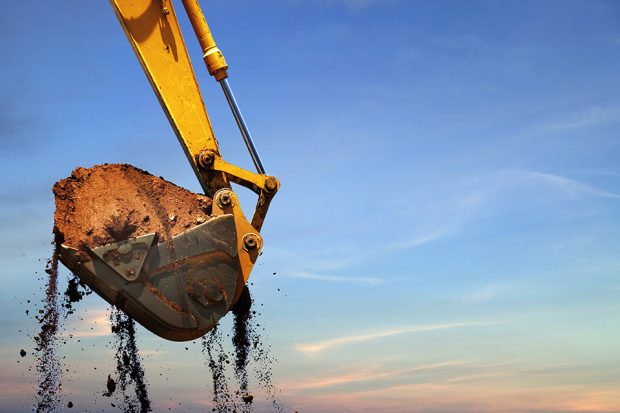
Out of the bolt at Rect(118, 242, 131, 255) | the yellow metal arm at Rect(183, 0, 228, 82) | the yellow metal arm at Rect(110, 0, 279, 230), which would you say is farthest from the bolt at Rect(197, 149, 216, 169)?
the bolt at Rect(118, 242, 131, 255)

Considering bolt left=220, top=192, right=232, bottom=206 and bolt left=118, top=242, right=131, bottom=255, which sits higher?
bolt left=220, top=192, right=232, bottom=206

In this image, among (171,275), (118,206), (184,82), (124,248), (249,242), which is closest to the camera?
(124,248)

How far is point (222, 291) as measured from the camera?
1012 cm

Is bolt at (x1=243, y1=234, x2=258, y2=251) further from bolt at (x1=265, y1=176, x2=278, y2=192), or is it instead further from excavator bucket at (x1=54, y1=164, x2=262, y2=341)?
bolt at (x1=265, y1=176, x2=278, y2=192)

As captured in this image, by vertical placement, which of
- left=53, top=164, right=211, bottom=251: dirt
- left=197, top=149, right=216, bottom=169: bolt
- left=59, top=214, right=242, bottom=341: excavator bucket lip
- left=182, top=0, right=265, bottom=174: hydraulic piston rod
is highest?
left=182, top=0, right=265, bottom=174: hydraulic piston rod

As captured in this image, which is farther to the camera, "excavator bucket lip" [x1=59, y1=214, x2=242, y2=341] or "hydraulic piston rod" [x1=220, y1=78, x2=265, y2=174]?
"hydraulic piston rod" [x1=220, y1=78, x2=265, y2=174]

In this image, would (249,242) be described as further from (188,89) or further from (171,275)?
(188,89)

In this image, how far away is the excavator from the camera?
981 centimetres

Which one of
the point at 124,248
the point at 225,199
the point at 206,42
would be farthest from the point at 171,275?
the point at 206,42

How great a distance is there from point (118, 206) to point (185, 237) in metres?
0.84

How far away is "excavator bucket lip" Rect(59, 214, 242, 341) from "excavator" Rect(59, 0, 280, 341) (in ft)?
0.04

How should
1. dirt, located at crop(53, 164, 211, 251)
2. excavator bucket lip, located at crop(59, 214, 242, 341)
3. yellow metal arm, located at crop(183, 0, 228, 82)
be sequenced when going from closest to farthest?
excavator bucket lip, located at crop(59, 214, 242, 341)
dirt, located at crop(53, 164, 211, 251)
yellow metal arm, located at crop(183, 0, 228, 82)

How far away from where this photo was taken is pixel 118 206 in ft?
33.1

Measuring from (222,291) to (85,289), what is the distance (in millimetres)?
1661
